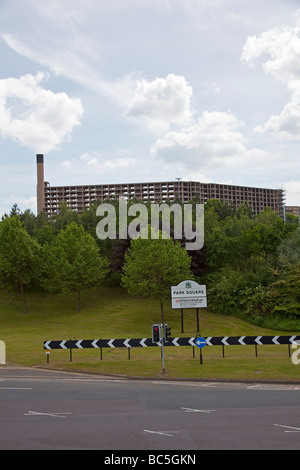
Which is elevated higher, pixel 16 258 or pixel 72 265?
pixel 16 258

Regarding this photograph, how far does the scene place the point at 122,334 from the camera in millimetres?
44188

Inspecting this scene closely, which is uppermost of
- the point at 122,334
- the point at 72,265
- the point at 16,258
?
the point at 16,258

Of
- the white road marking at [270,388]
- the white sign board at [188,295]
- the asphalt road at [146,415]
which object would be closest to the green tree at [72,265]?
the white sign board at [188,295]

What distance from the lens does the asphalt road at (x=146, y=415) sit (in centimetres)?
1219

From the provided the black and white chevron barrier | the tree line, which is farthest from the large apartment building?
the black and white chevron barrier

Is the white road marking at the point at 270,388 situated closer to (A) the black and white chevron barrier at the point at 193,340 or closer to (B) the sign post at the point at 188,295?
(A) the black and white chevron barrier at the point at 193,340

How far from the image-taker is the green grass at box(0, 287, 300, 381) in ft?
82.8

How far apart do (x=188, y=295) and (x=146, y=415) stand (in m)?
25.8

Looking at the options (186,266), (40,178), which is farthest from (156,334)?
(40,178)

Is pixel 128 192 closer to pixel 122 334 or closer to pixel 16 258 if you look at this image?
pixel 16 258

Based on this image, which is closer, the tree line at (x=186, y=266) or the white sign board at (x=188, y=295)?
the white sign board at (x=188, y=295)

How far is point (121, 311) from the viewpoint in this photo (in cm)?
5647
